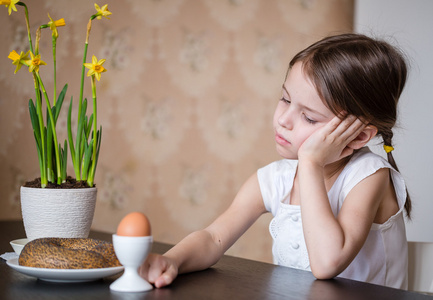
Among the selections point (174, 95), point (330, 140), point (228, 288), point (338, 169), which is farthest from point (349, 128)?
point (174, 95)

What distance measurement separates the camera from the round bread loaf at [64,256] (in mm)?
748

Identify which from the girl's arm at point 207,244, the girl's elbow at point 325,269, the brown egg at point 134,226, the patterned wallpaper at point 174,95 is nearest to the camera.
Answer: the brown egg at point 134,226

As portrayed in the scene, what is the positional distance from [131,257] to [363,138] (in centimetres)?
72

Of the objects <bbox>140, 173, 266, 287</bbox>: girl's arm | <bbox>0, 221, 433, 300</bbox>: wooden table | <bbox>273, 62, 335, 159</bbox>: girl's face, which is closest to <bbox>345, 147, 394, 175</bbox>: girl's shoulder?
<bbox>273, 62, 335, 159</bbox>: girl's face

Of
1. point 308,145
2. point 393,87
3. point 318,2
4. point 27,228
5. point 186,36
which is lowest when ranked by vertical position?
point 27,228

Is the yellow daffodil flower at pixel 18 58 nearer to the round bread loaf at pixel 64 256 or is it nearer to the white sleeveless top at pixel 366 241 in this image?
the round bread loaf at pixel 64 256

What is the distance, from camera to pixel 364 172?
1.18 m

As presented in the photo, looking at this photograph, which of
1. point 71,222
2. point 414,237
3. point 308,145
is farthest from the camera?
point 414,237

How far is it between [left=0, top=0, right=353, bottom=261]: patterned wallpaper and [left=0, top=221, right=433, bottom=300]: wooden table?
1.92 m

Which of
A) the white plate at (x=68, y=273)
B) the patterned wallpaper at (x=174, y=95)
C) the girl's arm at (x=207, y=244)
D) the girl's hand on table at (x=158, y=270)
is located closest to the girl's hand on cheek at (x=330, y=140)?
the girl's arm at (x=207, y=244)

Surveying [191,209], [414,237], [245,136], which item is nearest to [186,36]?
[245,136]

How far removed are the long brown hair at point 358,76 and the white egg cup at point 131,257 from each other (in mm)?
615

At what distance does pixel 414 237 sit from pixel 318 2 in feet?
4.64

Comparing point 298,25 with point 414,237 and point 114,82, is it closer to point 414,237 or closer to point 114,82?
point 114,82
